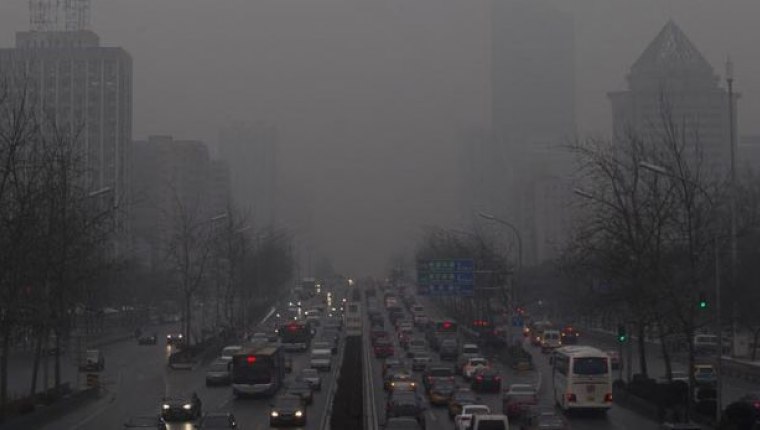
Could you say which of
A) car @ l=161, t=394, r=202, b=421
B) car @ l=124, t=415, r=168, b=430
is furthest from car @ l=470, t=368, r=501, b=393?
car @ l=124, t=415, r=168, b=430

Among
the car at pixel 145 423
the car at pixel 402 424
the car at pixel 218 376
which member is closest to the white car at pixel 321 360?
the car at pixel 218 376

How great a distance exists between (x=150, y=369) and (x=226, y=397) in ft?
51.2

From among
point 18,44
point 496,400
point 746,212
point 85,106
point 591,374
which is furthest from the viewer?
point 18,44

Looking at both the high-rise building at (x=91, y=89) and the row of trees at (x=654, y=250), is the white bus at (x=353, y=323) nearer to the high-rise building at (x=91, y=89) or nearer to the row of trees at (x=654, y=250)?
the row of trees at (x=654, y=250)

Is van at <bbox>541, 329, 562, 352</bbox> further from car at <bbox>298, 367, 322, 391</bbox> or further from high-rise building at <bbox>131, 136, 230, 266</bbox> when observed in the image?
high-rise building at <bbox>131, 136, 230, 266</bbox>

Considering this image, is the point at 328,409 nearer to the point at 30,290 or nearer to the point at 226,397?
the point at 226,397

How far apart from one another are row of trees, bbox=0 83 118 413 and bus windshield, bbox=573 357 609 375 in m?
16.5

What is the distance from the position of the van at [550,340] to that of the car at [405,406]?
37214 millimetres

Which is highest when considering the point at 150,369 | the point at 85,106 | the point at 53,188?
the point at 85,106

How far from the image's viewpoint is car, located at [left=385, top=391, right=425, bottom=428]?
30.5 m

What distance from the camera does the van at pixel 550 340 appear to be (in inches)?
2702

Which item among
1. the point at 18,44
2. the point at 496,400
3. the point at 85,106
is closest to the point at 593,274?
the point at 496,400

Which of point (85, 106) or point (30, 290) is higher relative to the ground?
point (85, 106)

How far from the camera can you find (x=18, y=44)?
15975cm
